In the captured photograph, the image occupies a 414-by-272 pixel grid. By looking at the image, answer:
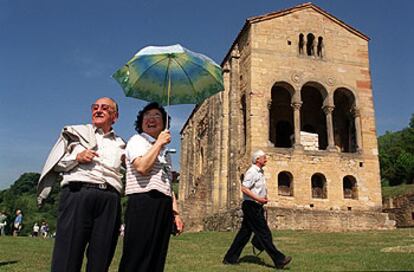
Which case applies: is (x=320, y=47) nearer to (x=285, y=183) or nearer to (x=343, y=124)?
(x=343, y=124)

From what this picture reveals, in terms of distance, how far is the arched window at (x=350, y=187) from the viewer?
24562 mm

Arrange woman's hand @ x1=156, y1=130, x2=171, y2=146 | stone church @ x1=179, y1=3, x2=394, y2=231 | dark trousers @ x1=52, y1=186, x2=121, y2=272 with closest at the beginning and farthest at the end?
1. dark trousers @ x1=52, y1=186, x2=121, y2=272
2. woman's hand @ x1=156, y1=130, x2=171, y2=146
3. stone church @ x1=179, y1=3, x2=394, y2=231

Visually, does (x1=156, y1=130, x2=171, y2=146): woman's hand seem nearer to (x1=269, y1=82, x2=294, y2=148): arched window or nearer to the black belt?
the black belt

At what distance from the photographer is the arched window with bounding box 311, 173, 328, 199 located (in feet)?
79.6

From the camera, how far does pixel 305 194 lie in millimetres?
23609

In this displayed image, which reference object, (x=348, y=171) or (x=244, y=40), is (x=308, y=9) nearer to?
(x=244, y=40)

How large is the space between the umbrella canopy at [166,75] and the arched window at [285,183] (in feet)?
62.8

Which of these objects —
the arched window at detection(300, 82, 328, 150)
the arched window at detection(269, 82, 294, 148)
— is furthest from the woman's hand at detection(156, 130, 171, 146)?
the arched window at detection(300, 82, 328, 150)

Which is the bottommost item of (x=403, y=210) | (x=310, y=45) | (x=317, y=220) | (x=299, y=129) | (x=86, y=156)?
(x=317, y=220)

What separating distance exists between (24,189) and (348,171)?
106m

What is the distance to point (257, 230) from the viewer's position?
24.6 feet

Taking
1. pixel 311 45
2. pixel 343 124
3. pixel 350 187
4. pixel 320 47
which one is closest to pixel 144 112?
pixel 350 187

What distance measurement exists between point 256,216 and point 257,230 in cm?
25

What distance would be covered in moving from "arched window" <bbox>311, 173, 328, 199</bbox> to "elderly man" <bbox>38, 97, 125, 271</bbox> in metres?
21.3
